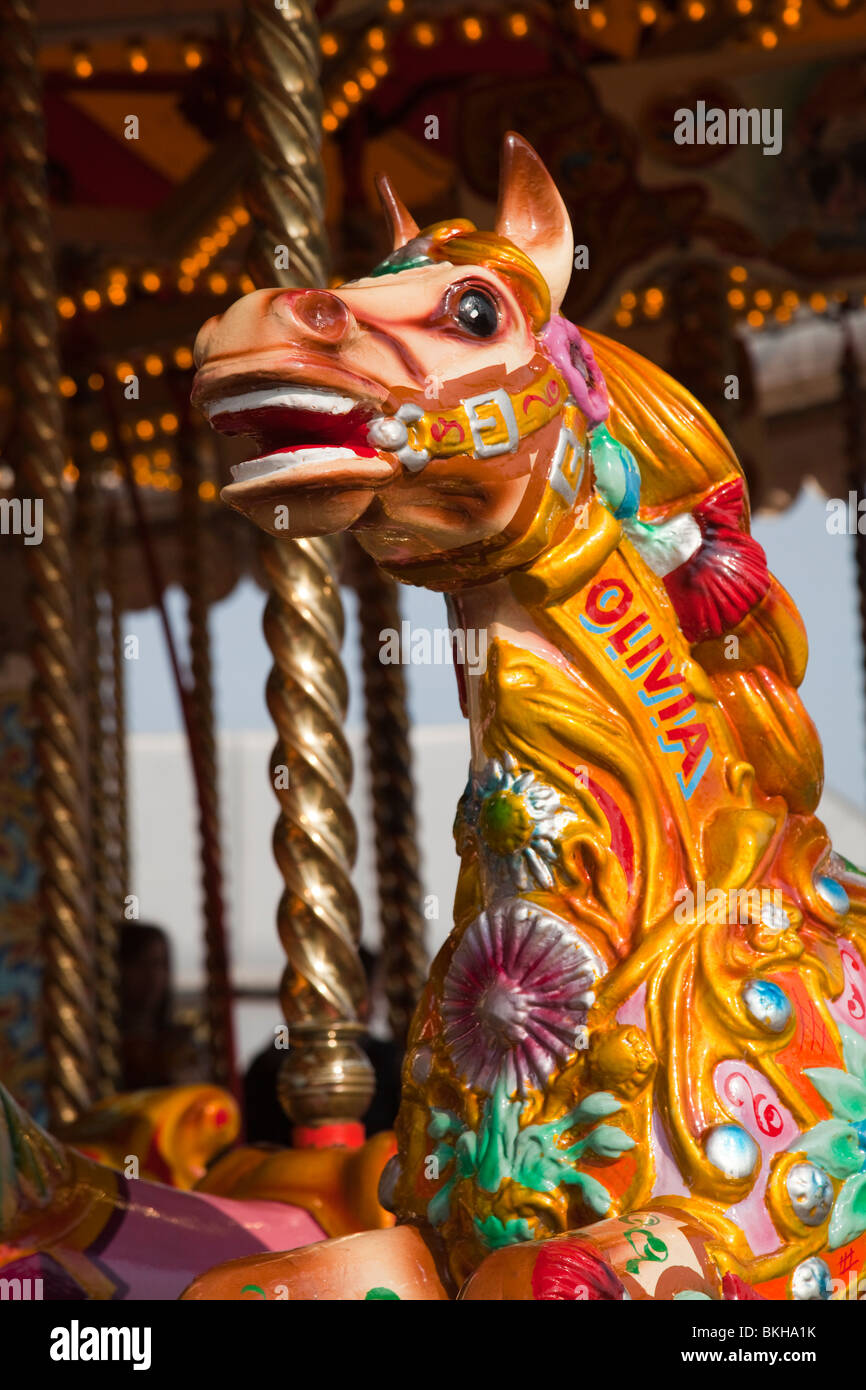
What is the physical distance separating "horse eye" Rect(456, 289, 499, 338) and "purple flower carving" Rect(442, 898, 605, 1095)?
20.0 inches

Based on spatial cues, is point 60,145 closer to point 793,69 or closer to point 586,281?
point 586,281

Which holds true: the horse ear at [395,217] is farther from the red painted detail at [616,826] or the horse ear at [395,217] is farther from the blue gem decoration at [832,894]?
the blue gem decoration at [832,894]

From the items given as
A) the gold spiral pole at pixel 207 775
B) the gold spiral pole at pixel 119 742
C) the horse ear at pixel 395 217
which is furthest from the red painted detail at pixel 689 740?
the gold spiral pole at pixel 119 742

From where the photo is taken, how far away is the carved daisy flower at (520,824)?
1.52 m

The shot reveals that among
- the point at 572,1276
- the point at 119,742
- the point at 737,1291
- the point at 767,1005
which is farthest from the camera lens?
the point at 119,742

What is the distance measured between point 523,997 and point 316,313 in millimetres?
605

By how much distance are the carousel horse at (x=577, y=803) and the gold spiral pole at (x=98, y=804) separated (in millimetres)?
4771

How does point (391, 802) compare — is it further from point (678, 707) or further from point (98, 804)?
point (678, 707)

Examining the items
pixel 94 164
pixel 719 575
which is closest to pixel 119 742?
pixel 94 164

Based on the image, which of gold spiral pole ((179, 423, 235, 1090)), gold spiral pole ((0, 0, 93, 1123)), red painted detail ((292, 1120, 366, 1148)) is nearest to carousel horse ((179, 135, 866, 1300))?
red painted detail ((292, 1120, 366, 1148))

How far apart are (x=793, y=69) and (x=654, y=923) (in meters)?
3.97

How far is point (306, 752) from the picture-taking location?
2.45 metres

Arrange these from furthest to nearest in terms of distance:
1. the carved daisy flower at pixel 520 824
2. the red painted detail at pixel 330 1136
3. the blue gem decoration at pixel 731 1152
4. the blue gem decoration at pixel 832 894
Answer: the red painted detail at pixel 330 1136
the blue gem decoration at pixel 832 894
the carved daisy flower at pixel 520 824
the blue gem decoration at pixel 731 1152

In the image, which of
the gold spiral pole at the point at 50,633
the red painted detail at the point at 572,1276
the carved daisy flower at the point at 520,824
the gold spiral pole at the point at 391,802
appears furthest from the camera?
the gold spiral pole at the point at 391,802
